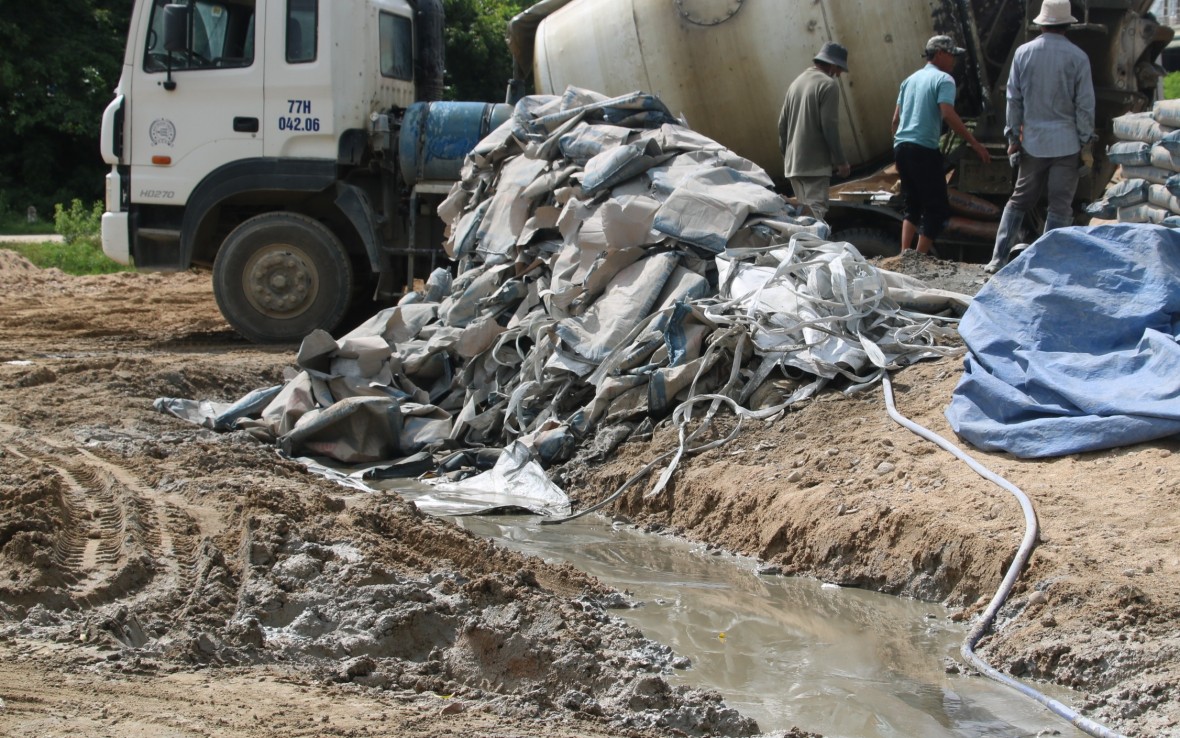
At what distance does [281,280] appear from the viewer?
1016 cm

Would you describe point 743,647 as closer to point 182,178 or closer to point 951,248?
point 951,248

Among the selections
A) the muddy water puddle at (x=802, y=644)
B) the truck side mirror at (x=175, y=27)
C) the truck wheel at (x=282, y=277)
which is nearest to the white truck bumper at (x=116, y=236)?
the truck wheel at (x=282, y=277)

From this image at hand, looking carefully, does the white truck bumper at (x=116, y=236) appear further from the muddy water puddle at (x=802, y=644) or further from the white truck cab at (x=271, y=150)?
the muddy water puddle at (x=802, y=644)

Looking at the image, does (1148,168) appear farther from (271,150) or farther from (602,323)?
(271,150)

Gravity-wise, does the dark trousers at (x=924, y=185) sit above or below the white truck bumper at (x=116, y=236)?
above

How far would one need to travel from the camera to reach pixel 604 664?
3732 millimetres

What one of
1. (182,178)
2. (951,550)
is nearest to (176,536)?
(951,550)

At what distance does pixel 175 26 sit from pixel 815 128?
4.88 metres

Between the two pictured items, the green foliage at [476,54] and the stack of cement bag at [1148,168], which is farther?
the green foliage at [476,54]

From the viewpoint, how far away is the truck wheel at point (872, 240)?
9.61 m

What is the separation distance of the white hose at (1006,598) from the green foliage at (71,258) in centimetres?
1242

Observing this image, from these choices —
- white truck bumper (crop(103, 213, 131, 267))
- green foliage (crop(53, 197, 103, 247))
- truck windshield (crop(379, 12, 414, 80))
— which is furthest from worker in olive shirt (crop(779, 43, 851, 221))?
green foliage (crop(53, 197, 103, 247))

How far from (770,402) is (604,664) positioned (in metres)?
2.85

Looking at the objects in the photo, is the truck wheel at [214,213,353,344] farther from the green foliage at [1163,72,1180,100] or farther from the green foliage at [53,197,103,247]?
the green foliage at [1163,72,1180,100]
